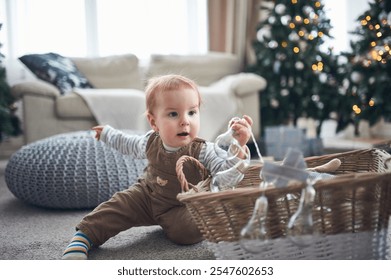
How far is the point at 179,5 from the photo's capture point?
12.3 feet

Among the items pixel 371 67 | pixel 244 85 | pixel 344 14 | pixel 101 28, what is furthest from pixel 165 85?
pixel 344 14

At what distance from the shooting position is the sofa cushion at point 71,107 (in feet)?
8.82

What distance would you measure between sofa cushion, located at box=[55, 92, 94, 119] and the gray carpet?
1114 mm

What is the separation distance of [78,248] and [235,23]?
298cm

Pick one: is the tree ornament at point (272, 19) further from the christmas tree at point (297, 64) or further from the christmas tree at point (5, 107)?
the christmas tree at point (5, 107)

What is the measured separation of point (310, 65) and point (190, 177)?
214cm

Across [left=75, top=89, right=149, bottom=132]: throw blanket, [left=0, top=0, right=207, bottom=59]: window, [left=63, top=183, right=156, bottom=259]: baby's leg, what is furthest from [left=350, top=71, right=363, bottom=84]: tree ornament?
[left=63, top=183, right=156, bottom=259]: baby's leg

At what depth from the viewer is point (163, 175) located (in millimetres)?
1262

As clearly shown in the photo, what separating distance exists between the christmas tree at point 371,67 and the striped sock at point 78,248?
7.53ft

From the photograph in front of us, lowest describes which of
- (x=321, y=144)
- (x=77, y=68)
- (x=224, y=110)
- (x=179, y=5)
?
(x=321, y=144)

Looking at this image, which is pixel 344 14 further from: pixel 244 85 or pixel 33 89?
pixel 33 89
